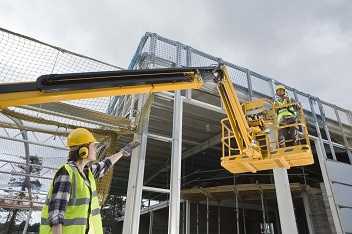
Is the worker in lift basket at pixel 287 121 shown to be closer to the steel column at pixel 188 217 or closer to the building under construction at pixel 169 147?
the building under construction at pixel 169 147

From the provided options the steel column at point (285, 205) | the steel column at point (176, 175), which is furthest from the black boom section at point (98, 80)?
the steel column at point (285, 205)

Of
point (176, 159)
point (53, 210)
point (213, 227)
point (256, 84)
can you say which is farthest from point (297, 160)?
point (213, 227)

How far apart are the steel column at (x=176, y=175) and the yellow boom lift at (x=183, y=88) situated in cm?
133

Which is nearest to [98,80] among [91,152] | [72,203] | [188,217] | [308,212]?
[91,152]

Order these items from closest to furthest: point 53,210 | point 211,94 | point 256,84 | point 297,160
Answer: point 53,210, point 297,160, point 211,94, point 256,84

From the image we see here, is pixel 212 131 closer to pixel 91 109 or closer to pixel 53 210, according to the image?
pixel 91 109

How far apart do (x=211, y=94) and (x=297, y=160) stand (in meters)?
3.88

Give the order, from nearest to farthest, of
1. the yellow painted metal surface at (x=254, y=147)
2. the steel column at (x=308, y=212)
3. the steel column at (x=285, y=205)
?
1. the yellow painted metal surface at (x=254, y=147)
2. the steel column at (x=285, y=205)
3. the steel column at (x=308, y=212)

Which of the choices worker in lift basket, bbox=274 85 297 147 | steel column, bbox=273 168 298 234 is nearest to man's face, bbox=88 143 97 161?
worker in lift basket, bbox=274 85 297 147

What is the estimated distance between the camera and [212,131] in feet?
41.0

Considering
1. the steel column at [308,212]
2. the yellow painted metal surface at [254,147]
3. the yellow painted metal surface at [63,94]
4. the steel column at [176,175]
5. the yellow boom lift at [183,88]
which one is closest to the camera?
the yellow painted metal surface at [63,94]

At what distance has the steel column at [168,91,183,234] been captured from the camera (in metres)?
7.30

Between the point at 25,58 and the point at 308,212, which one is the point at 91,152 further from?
the point at 308,212

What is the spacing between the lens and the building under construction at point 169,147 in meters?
7.50
